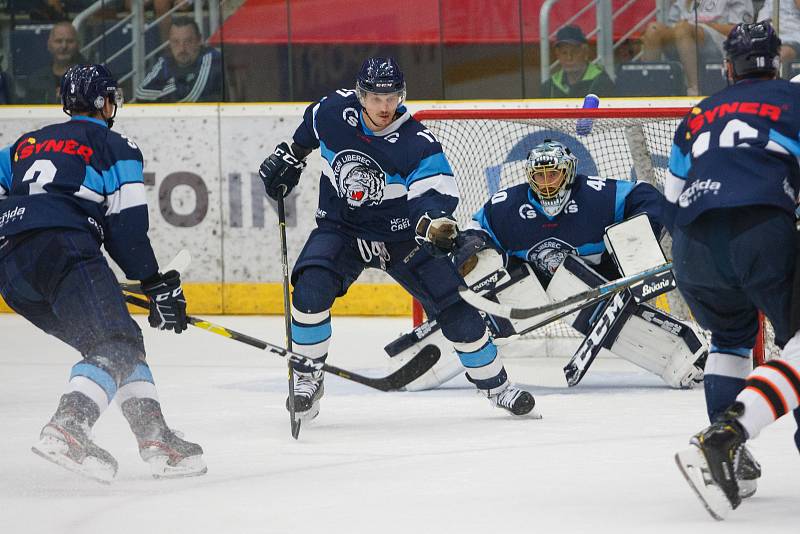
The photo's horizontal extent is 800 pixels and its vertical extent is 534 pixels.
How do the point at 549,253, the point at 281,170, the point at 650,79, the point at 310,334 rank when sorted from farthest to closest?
the point at 650,79
the point at 549,253
the point at 281,170
the point at 310,334

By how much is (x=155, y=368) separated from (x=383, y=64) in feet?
6.30

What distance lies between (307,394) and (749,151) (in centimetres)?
166

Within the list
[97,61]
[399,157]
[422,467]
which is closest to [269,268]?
[97,61]

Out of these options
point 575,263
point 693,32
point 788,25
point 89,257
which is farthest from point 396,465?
point 788,25

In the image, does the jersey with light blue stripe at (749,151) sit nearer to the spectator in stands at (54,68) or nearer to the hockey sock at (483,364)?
the hockey sock at (483,364)

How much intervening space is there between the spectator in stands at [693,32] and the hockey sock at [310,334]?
3.11m

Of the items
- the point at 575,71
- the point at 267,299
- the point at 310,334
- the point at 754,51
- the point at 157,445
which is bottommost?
the point at 267,299

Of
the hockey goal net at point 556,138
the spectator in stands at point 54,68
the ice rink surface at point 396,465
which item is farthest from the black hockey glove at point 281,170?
the spectator in stands at point 54,68

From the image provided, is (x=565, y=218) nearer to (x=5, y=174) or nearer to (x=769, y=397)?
(x=5, y=174)

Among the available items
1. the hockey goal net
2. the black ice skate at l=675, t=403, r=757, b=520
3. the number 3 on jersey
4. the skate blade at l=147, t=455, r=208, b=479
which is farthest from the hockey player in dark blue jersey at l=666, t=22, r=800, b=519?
the hockey goal net

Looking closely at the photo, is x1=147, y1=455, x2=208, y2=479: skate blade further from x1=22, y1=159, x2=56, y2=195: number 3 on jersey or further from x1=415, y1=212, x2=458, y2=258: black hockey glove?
x1=415, y1=212, x2=458, y2=258: black hockey glove

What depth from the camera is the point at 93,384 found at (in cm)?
308

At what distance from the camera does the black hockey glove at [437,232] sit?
3.75m

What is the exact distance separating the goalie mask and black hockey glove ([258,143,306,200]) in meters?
0.91
